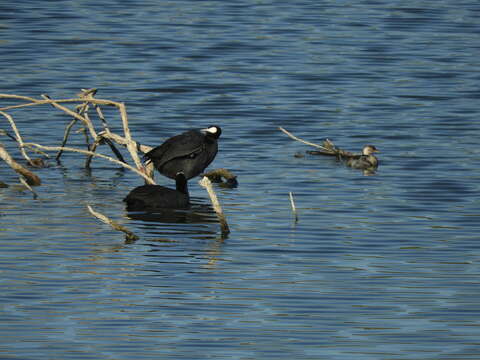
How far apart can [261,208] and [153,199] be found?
1710 millimetres

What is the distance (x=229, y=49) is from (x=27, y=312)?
27.0 m

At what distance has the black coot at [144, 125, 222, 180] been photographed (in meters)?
22.0

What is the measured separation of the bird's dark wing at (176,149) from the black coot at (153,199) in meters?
1.07

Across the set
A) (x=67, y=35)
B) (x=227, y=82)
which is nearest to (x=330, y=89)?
(x=227, y=82)

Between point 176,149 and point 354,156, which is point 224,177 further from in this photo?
point 354,156

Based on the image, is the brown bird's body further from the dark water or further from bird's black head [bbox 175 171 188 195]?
bird's black head [bbox 175 171 188 195]

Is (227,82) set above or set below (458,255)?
below

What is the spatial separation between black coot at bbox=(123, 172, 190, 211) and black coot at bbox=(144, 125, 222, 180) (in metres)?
1.05

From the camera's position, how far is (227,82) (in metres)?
35.8

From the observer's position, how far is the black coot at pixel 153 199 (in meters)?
20.7

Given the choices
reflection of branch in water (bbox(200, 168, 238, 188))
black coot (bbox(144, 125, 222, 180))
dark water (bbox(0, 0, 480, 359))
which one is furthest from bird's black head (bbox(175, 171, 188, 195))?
reflection of branch in water (bbox(200, 168, 238, 188))

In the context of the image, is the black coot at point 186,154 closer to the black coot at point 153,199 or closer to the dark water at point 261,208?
the dark water at point 261,208

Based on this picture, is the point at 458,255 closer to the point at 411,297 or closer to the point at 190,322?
the point at 411,297

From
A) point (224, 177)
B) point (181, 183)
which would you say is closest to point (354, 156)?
point (224, 177)
